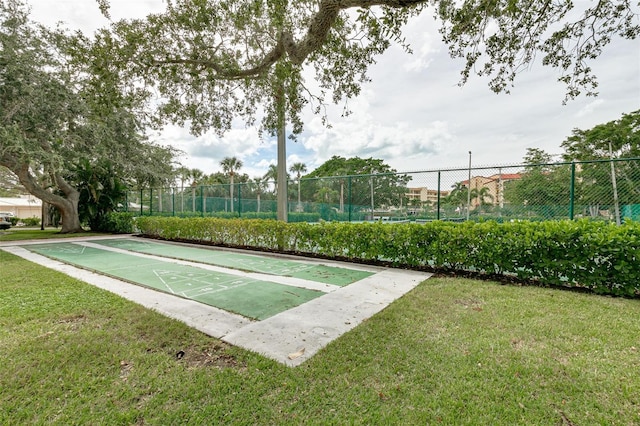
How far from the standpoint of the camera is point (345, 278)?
19.6 ft

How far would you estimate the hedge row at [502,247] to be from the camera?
4703 mm

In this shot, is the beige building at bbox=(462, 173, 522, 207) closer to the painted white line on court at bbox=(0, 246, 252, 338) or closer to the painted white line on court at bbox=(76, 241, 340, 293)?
the painted white line on court at bbox=(76, 241, 340, 293)

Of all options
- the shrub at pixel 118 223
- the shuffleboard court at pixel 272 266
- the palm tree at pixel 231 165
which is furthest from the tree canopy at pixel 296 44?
the palm tree at pixel 231 165

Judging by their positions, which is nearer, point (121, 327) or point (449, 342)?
point (449, 342)

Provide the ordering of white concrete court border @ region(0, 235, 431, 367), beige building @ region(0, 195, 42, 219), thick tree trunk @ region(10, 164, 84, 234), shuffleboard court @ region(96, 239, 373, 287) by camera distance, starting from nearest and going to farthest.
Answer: white concrete court border @ region(0, 235, 431, 367)
shuffleboard court @ region(96, 239, 373, 287)
thick tree trunk @ region(10, 164, 84, 234)
beige building @ region(0, 195, 42, 219)

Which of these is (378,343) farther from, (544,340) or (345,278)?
(345,278)

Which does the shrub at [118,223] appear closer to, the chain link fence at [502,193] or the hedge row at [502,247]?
the hedge row at [502,247]

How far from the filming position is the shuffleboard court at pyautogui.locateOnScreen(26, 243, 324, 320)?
432 centimetres

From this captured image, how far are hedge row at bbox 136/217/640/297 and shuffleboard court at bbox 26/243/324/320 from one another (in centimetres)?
257

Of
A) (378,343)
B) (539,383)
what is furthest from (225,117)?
(539,383)

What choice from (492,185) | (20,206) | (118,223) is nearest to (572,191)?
(492,185)

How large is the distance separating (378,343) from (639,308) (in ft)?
12.8

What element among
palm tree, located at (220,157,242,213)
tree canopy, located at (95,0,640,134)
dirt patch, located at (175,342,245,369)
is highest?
palm tree, located at (220,157,242,213)

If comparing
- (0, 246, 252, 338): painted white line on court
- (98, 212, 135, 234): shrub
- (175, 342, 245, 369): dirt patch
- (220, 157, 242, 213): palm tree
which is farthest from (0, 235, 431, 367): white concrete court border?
(220, 157, 242, 213): palm tree
